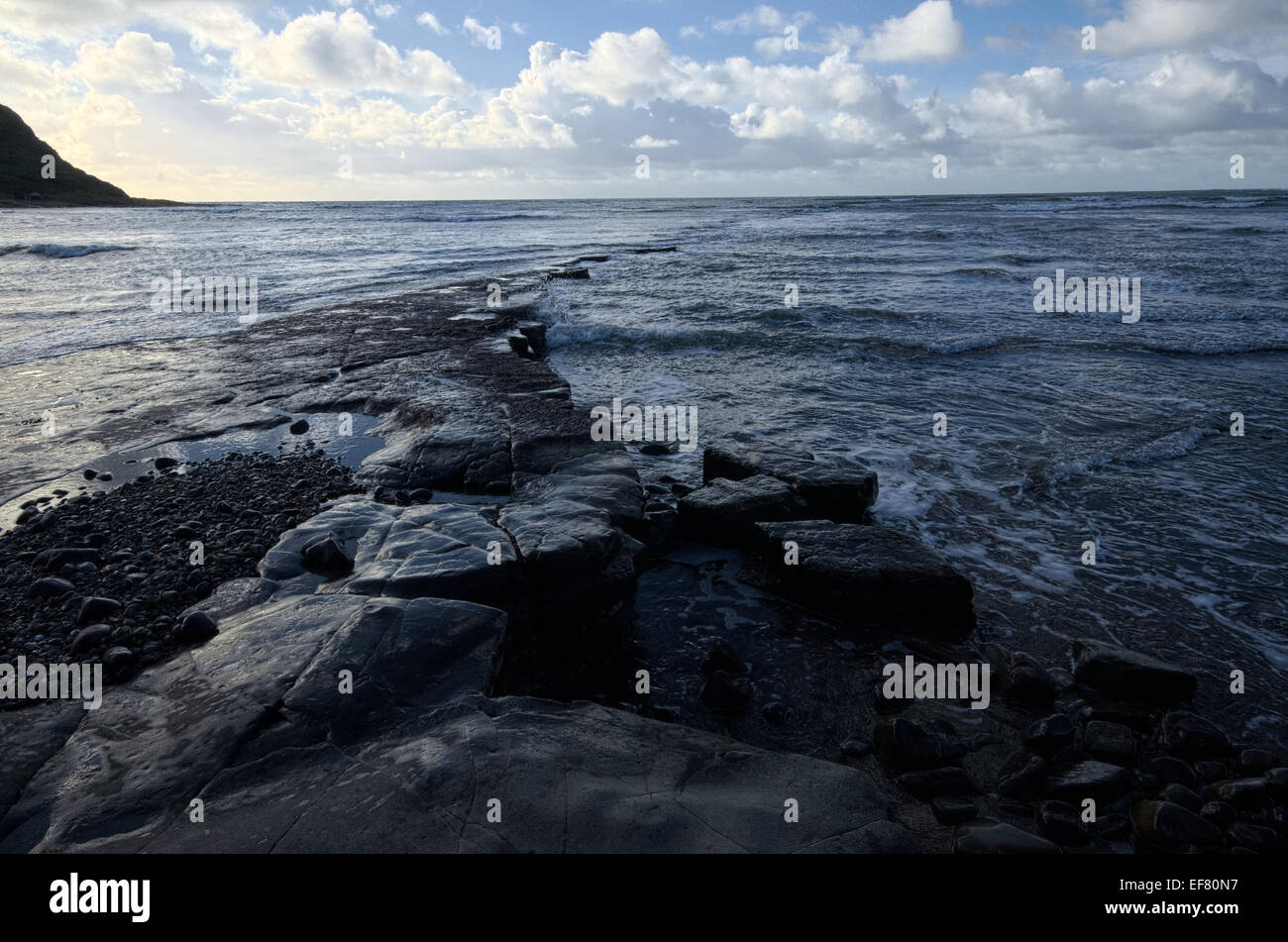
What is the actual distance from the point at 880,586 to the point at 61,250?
1626 inches

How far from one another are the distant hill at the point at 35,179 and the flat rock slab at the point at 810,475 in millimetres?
105906

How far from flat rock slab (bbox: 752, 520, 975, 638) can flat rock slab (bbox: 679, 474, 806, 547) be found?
2.23ft

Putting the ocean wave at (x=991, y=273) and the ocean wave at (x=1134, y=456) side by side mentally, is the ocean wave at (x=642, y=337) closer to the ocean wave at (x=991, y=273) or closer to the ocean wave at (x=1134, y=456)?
the ocean wave at (x=1134, y=456)

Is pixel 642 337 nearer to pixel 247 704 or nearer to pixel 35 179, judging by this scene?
pixel 247 704

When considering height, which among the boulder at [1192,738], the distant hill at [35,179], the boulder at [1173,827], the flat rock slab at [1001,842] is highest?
the distant hill at [35,179]

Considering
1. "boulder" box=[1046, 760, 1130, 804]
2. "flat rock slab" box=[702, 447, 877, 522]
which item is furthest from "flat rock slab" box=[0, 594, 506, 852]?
"flat rock slab" box=[702, 447, 877, 522]

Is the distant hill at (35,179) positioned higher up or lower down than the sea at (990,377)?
higher up

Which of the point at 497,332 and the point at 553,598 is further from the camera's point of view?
the point at 497,332

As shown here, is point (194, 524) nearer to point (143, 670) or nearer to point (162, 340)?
point (143, 670)

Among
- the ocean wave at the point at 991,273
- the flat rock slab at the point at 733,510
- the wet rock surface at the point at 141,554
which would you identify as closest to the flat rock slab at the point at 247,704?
the wet rock surface at the point at 141,554

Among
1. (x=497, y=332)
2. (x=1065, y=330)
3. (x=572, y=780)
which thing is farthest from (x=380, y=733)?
(x=1065, y=330)

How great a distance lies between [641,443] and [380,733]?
5.61m

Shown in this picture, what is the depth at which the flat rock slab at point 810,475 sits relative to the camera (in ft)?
20.6
